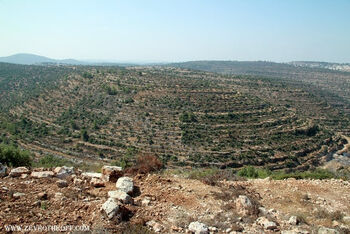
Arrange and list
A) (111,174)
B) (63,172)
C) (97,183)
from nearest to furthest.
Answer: (97,183), (111,174), (63,172)

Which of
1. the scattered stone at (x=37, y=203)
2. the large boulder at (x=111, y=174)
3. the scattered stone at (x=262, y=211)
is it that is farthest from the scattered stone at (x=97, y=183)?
the scattered stone at (x=262, y=211)

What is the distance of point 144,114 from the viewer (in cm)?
4819

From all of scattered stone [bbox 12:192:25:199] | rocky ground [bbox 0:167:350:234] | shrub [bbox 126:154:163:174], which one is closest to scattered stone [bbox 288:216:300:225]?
rocky ground [bbox 0:167:350:234]

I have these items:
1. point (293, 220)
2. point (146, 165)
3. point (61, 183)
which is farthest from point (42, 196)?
point (293, 220)

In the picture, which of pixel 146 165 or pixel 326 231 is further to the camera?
pixel 146 165

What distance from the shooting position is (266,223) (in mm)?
6699

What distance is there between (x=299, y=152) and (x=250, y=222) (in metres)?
40.2

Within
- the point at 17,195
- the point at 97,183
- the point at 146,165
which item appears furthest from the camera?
the point at 146,165

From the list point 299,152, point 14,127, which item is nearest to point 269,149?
point 299,152

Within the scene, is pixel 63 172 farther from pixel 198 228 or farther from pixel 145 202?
pixel 198 228

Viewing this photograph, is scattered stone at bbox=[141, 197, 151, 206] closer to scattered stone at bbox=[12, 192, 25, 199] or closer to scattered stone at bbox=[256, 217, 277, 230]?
scattered stone at bbox=[256, 217, 277, 230]

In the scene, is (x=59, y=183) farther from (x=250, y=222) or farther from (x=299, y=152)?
(x=299, y=152)

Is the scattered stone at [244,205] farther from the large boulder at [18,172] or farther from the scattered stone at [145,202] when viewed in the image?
the large boulder at [18,172]

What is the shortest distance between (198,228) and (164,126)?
1543 inches
